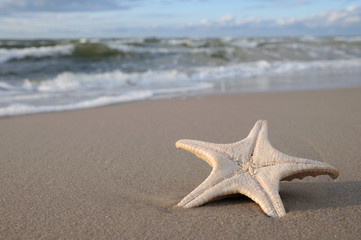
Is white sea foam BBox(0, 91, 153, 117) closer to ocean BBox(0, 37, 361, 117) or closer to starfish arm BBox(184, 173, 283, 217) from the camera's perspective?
ocean BBox(0, 37, 361, 117)

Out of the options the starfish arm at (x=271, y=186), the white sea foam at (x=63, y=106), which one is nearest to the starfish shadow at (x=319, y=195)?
the starfish arm at (x=271, y=186)

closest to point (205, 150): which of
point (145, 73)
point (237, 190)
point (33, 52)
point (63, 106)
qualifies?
point (237, 190)

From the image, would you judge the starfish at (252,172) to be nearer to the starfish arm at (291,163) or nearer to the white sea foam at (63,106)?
the starfish arm at (291,163)

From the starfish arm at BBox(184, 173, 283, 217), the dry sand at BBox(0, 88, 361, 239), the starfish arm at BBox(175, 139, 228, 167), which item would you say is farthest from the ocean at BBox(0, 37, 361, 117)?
the starfish arm at BBox(184, 173, 283, 217)

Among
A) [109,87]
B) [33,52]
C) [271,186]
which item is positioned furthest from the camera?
[33,52]

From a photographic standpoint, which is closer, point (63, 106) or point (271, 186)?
point (271, 186)

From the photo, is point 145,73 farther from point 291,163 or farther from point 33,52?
point 291,163

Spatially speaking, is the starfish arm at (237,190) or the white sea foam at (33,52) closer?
the starfish arm at (237,190)
